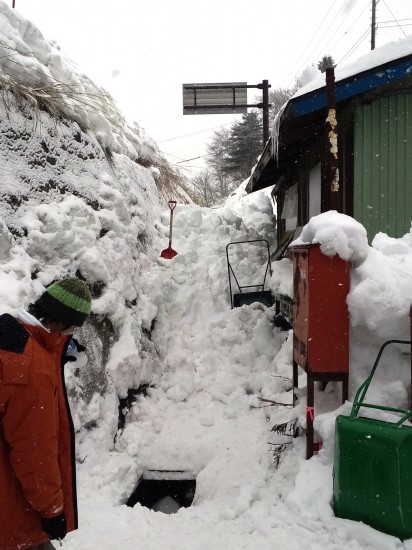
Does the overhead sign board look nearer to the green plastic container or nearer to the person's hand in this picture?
the green plastic container

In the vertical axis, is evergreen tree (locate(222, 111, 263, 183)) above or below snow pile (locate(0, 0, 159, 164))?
above

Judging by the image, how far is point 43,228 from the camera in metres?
5.13

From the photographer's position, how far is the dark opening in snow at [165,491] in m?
4.52

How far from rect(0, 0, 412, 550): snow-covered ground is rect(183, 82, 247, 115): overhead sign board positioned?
6.35m

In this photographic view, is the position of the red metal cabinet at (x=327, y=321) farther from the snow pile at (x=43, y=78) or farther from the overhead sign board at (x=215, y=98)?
the overhead sign board at (x=215, y=98)

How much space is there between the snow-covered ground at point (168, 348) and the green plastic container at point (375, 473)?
0.41 feet

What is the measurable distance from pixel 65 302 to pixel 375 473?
2497 millimetres

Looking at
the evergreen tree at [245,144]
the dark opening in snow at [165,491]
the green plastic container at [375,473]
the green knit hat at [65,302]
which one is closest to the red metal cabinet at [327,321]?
the green plastic container at [375,473]

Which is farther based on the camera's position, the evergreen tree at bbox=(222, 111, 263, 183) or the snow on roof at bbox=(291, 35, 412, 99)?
the evergreen tree at bbox=(222, 111, 263, 183)

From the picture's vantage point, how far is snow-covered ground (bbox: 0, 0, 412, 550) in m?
3.40

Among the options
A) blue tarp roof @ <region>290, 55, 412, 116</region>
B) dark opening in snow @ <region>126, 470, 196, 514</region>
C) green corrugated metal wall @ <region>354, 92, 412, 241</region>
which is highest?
blue tarp roof @ <region>290, 55, 412, 116</region>

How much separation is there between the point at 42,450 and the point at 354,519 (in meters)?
2.48

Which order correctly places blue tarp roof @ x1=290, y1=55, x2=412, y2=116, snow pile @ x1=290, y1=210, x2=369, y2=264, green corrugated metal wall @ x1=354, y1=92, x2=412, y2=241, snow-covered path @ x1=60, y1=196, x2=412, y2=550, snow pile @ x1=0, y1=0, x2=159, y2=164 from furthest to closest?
1. snow pile @ x1=0, y1=0, x2=159, y2=164
2. green corrugated metal wall @ x1=354, y1=92, x2=412, y2=241
3. blue tarp roof @ x1=290, y1=55, x2=412, y2=116
4. snow pile @ x1=290, y1=210, x2=369, y2=264
5. snow-covered path @ x1=60, y1=196, x2=412, y2=550

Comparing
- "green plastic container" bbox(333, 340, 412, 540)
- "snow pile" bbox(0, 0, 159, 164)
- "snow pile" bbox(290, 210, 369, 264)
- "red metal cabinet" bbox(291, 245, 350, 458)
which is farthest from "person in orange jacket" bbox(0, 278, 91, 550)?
"snow pile" bbox(0, 0, 159, 164)
